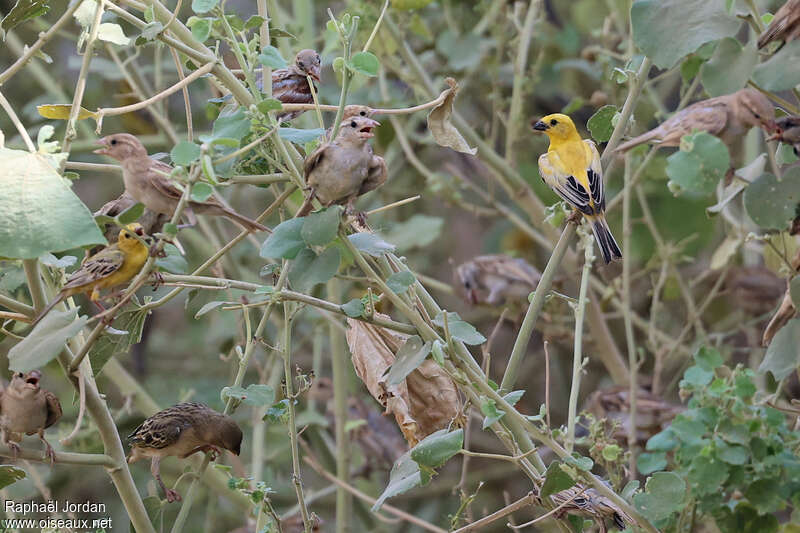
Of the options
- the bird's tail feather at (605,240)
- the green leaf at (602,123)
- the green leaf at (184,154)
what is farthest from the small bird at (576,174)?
the green leaf at (184,154)

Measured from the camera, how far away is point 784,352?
85 centimetres

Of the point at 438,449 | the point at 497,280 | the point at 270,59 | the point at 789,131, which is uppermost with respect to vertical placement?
the point at 270,59

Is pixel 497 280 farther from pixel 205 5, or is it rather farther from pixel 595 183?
pixel 205 5

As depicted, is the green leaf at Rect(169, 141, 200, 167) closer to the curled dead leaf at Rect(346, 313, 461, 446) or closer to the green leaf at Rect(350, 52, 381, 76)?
the green leaf at Rect(350, 52, 381, 76)

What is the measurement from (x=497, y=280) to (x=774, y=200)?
117cm

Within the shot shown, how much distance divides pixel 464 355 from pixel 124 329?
372mm

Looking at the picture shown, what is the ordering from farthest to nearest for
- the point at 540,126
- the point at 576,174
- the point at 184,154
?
the point at 540,126, the point at 576,174, the point at 184,154

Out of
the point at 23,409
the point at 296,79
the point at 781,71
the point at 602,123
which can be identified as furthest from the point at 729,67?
the point at 23,409

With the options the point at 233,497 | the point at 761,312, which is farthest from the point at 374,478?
the point at 761,312

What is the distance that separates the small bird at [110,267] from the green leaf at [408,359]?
28 centimetres

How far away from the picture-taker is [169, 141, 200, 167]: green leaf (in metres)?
0.72

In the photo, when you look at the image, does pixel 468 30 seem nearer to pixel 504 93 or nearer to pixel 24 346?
pixel 504 93

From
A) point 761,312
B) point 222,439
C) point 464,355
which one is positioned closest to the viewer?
point 464,355

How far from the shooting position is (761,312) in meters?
2.20
